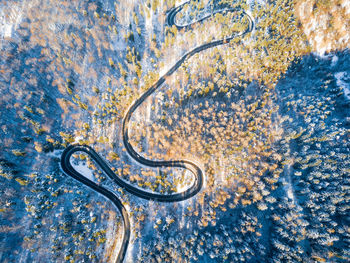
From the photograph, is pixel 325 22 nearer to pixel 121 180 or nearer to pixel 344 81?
pixel 344 81

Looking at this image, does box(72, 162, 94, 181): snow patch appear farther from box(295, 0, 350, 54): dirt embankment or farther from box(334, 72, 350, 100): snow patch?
box(295, 0, 350, 54): dirt embankment

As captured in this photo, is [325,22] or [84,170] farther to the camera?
[325,22]

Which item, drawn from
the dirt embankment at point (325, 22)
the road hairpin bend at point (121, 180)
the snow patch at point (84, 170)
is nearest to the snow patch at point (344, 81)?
the dirt embankment at point (325, 22)

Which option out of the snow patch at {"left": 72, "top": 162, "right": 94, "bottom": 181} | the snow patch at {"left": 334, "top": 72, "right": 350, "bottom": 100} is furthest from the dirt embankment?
the snow patch at {"left": 72, "top": 162, "right": 94, "bottom": 181}

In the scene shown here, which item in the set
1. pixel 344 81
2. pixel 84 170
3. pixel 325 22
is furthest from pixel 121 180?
pixel 325 22

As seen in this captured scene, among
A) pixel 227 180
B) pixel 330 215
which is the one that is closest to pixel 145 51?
pixel 227 180

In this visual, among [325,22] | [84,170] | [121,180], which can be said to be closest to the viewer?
[84,170]

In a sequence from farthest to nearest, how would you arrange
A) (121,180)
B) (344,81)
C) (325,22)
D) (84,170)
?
1. (325,22)
2. (344,81)
3. (121,180)
4. (84,170)

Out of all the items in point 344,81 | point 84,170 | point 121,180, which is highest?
point 344,81

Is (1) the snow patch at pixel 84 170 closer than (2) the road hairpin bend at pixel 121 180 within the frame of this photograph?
No

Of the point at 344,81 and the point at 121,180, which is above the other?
the point at 344,81

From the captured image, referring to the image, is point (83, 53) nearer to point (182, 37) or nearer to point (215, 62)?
point (182, 37)

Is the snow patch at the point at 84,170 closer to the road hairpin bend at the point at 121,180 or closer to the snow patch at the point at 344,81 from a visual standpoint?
the road hairpin bend at the point at 121,180
